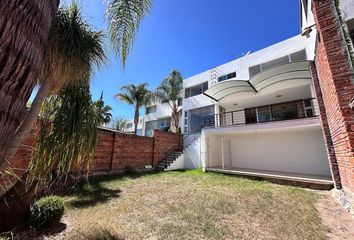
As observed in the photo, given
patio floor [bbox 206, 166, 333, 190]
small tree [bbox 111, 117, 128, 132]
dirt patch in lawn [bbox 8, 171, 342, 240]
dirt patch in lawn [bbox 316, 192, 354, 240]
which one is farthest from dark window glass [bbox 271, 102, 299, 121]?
small tree [bbox 111, 117, 128, 132]

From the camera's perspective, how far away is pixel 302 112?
448 inches

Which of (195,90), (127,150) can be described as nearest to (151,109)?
(195,90)

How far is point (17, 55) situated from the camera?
78 cm

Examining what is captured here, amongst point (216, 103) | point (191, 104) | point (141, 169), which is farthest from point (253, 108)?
point (141, 169)

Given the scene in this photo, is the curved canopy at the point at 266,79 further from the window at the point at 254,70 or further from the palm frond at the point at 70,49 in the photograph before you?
the palm frond at the point at 70,49

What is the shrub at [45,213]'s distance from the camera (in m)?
3.71

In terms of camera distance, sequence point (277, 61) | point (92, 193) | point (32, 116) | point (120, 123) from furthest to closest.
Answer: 1. point (120, 123)
2. point (277, 61)
3. point (92, 193)
4. point (32, 116)

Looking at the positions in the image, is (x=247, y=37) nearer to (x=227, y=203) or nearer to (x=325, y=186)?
(x=325, y=186)

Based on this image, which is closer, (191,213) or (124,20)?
(124,20)

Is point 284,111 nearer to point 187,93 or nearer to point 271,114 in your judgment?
point 271,114

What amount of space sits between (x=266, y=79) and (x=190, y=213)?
897 centimetres

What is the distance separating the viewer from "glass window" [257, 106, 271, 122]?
1287cm

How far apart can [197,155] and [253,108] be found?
5.77 meters

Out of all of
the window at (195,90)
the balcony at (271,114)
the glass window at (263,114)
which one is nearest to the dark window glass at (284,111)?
the balcony at (271,114)
